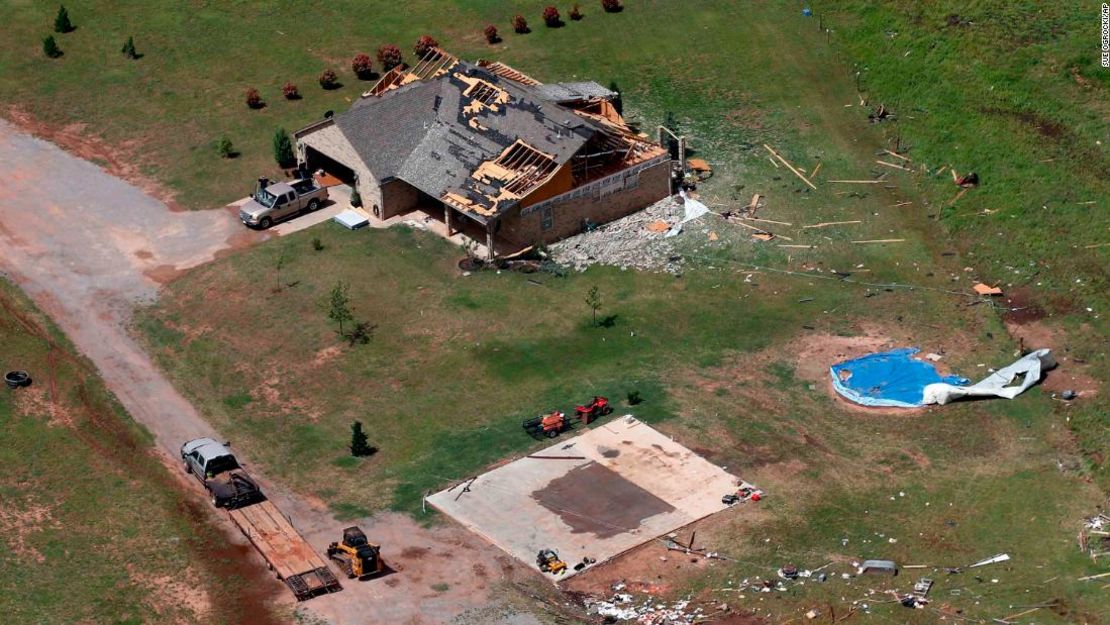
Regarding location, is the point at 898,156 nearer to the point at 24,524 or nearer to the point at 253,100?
the point at 253,100

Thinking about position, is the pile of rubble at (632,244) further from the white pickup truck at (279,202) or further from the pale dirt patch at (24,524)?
the pale dirt patch at (24,524)

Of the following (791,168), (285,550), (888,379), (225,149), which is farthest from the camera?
(225,149)

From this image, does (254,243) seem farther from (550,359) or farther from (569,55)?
(569,55)

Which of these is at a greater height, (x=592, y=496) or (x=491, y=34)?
(x=491, y=34)

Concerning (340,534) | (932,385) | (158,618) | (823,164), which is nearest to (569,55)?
(823,164)

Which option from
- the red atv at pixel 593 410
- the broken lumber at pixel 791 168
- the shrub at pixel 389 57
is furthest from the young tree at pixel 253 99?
the red atv at pixel 593 410

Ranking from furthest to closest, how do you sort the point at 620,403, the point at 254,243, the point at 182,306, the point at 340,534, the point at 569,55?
the point at 569,55 → the point at 254,243 → the point at 182,306 → the point at 620,403 → the point at 340,534

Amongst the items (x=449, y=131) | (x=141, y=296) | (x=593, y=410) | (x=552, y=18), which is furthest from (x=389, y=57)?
(x=593, y=410)
